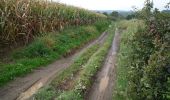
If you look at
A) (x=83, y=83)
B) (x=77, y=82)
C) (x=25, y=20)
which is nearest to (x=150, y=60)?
(x=83, y=83)

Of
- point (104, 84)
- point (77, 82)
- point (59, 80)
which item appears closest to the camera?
point (77, 82)

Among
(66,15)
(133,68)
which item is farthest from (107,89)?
(66,15)

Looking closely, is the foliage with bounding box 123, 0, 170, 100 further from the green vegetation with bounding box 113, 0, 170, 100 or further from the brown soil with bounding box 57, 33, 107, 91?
the brown soil with bounding box 57, 33, 107, 91

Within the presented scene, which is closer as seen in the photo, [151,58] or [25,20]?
[151,58]

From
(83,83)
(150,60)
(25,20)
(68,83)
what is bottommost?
(68,83)

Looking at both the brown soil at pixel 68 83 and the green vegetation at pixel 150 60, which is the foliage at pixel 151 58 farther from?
the brown soil at pixel 68 83

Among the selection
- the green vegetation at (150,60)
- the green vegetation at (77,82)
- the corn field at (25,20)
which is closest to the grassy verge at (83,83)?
the green vegetation at (77,82)

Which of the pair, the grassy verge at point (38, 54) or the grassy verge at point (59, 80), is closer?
the grassy verge at point (59, 80)

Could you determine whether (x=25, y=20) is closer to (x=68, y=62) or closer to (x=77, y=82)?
(x=68, y=62)

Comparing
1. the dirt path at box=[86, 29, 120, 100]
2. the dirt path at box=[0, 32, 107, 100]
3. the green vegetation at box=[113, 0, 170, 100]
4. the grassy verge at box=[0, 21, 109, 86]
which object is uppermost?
the green vegetation at box=[113, 0, 170, 100]

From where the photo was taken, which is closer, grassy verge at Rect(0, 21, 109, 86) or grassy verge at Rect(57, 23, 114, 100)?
grassy verge at Rect(57, 23, 114, 100)

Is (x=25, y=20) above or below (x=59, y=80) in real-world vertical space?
above

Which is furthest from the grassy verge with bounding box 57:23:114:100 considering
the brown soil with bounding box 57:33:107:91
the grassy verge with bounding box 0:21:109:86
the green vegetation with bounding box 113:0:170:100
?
the grassy verge with bounding box 0:21:109:86

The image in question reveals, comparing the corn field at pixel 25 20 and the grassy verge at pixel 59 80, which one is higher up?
the corn field at pixel 25 20
